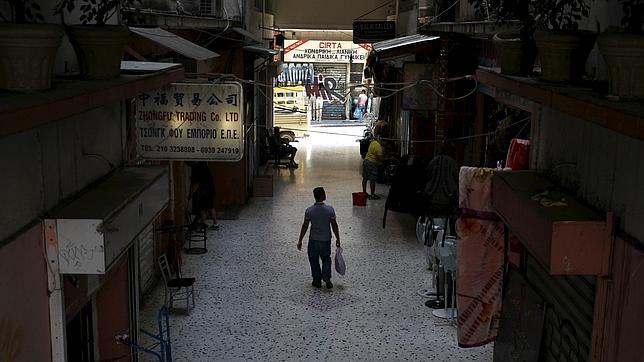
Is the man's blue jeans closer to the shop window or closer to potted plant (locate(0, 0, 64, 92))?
the shop window

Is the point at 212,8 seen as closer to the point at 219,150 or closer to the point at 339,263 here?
the point at 339,263

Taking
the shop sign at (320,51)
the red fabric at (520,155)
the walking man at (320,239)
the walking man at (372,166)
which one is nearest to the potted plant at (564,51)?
the red fabric at (520,155)

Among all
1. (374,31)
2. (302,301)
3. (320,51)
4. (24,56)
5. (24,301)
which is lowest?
(302,301)

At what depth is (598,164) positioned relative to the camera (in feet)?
15.6

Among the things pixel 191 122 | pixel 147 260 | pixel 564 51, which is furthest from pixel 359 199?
pixel 564 51

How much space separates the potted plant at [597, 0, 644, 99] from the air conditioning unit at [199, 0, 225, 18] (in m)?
12.1

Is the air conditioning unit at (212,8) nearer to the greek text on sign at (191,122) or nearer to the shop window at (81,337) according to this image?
the greek text on sign at (191,122)

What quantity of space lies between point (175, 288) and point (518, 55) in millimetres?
6252

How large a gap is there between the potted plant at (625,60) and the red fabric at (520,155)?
326 cm

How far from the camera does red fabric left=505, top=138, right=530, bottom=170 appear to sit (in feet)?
23.9

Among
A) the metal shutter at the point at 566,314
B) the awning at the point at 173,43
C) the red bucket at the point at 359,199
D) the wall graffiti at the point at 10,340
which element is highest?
the awning at the point at 173,43

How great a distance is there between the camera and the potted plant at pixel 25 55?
382 centimetres

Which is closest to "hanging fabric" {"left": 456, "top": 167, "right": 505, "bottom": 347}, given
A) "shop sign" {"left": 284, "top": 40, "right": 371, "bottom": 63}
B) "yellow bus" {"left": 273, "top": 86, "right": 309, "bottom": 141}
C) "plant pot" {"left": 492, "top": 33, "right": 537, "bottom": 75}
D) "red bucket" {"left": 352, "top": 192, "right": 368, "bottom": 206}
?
"plant pot" {"left": 492, "top": 33, "right": 537, "bottom": 75}

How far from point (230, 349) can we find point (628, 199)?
19.2 feet
